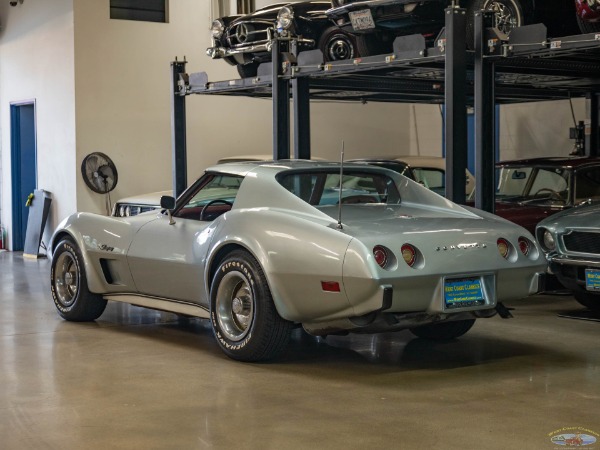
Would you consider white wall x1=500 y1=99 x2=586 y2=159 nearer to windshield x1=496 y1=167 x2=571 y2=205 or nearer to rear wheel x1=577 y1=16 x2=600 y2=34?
windshield x1=496 y1=167 x2=571 y2=205

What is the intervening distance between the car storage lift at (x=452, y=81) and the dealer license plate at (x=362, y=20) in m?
0.32

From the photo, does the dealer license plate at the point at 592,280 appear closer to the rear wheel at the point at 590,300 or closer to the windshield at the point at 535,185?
the rear wheel at the point at 590,300

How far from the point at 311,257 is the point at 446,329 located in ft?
5.44

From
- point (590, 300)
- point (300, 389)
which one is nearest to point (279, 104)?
point (590, 300)

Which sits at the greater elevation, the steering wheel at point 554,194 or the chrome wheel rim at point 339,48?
the chrome wheel rim at point 339,48

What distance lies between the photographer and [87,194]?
15.0m

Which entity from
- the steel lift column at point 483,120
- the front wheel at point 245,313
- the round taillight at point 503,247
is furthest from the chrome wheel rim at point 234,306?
the steel lift column at point 483,120

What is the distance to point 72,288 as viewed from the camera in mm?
8375

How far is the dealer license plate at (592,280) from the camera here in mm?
7688

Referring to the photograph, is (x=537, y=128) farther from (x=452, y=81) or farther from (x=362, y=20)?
(x=452, y=81)

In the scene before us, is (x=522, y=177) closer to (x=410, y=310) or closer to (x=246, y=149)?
(x=410, y=310)

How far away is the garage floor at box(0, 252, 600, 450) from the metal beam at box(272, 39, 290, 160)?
320 cm
